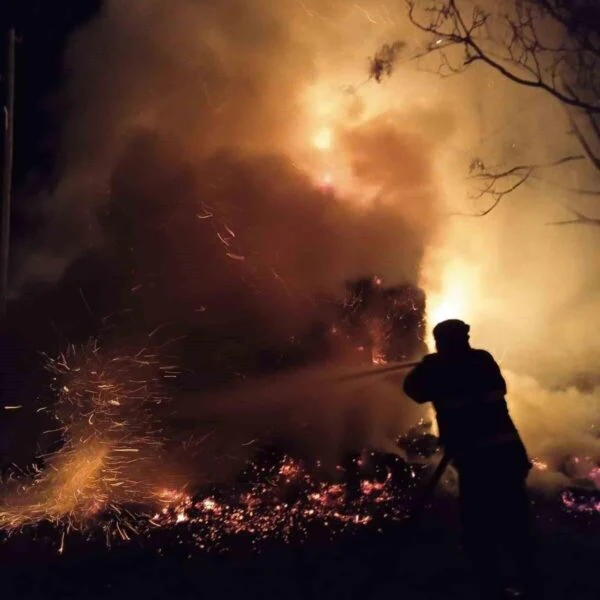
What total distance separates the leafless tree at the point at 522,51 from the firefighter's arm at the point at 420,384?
6521mm

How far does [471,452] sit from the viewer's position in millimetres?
3248

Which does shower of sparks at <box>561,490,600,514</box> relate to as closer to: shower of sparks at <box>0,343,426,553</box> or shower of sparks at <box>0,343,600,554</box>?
shower of sparks at <box>0,343,600,554</box>

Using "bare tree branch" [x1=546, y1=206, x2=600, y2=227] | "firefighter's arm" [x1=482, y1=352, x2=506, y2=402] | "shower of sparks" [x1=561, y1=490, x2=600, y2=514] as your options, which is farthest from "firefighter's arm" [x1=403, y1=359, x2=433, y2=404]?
"bare tree branch" [x1=546, y1=206, x2=600, y2=227]

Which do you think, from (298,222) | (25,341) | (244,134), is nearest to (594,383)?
(298,222)

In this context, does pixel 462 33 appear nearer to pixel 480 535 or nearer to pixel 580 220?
pixel 580 220

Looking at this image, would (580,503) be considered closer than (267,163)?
Yes

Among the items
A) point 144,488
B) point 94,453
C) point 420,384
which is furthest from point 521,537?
point 94,453

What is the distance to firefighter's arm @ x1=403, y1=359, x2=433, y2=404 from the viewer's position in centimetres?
338

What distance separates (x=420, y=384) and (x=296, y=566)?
1.80 m

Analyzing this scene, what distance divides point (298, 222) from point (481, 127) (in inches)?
151

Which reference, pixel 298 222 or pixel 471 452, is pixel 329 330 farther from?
pixel 471 452

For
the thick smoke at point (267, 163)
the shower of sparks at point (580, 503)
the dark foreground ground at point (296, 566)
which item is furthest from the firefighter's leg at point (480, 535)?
the thick smoke at point (267, 163)

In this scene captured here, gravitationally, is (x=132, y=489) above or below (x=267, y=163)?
below

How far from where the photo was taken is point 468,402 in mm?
3264
